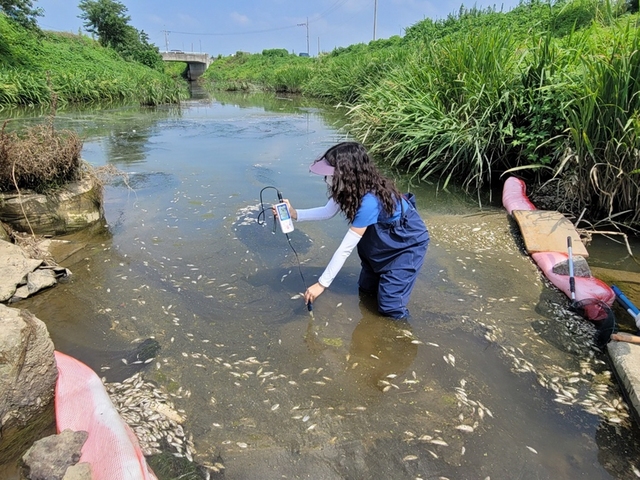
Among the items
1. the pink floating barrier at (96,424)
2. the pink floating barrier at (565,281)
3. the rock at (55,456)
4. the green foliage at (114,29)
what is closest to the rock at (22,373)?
the pink floating barrier at (96,424)

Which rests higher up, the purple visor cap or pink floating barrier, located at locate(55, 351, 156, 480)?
the purple visor cap

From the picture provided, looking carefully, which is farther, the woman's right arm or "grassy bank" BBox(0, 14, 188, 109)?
"grassy bank" BBox(0, 14, 188, 109)

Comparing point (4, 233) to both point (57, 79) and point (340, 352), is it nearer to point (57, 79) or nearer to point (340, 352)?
point (340, 352)

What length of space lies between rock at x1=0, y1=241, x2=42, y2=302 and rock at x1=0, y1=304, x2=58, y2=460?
4.38ft

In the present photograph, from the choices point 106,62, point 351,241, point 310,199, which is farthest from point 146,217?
point 106,62

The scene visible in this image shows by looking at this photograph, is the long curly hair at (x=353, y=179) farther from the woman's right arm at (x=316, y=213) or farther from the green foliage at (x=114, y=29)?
the green foliage at (x=114, y=29)

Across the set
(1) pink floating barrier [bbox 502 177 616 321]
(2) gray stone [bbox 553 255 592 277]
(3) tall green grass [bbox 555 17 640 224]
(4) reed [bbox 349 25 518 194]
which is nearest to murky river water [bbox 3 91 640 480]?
(1) pink floating barrier [bbox 502 177 616 321]

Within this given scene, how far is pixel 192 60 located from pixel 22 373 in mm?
82185

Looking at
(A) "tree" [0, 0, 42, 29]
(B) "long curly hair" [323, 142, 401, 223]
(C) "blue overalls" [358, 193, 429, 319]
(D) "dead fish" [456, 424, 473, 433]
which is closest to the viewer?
(D) "dead fish" [456, 424, 473, 433]

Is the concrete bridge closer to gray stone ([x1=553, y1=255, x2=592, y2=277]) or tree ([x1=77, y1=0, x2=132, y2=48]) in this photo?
tree ([x1=77, y1=0, x2=132, y2=48])

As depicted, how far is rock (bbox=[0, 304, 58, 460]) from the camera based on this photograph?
2.58 meters

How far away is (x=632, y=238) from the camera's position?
5605 millimetres

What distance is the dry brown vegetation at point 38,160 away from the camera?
494 centimetres

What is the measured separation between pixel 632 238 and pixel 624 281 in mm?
1339
